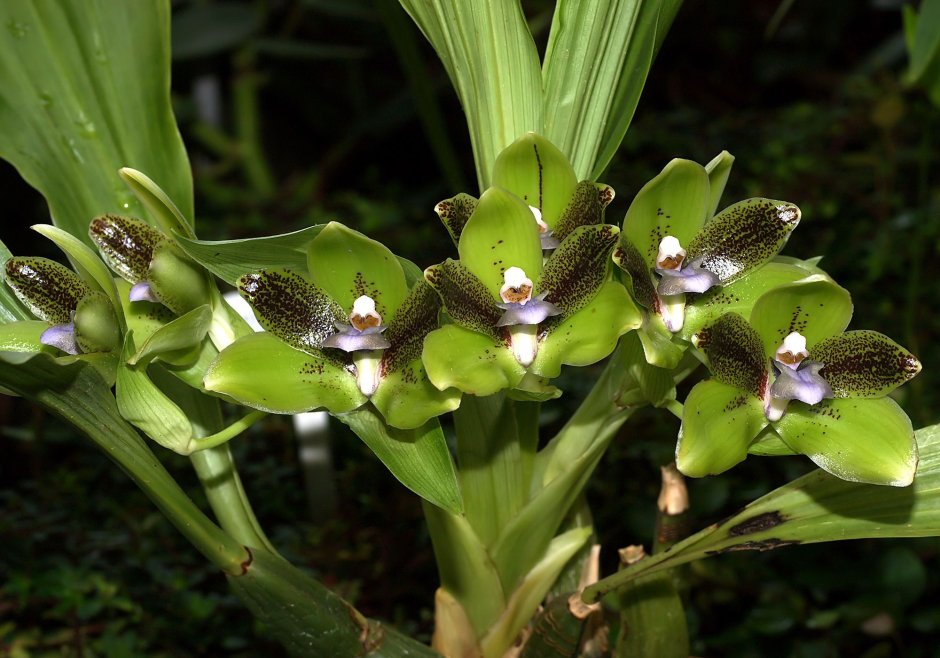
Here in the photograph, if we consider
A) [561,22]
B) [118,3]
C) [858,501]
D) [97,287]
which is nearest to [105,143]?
[118,3]

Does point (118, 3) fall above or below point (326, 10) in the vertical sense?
below

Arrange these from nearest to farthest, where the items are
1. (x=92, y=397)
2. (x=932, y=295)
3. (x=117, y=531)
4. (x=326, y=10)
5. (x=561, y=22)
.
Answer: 1. (x=92, y=397)
2. (x=561, y=22)
3. (x=117, y=531)
4. (x=932, y=295)
5. (x=326, y=10)

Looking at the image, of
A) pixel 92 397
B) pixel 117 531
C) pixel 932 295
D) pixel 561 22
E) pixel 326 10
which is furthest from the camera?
pixel 326 10

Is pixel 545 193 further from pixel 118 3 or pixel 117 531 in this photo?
pixel 117 531

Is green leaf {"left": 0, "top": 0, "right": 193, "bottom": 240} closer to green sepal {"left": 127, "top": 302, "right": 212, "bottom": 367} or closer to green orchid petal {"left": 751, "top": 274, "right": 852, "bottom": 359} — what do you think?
green sepal {"left": 127, "top": 302, "right": 212, "bottom": 367}

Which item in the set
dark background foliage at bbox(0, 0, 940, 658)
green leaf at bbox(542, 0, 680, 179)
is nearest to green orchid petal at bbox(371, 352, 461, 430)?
green leaf at bbox(542, 0, 680, 179)

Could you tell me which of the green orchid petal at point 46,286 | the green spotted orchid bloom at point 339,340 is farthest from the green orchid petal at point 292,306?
the green orchid petal at point 46,286

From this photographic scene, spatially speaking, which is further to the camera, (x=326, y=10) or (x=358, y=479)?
(x=326, y=10)

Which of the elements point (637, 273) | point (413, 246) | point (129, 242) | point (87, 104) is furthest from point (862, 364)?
point (413, 246)
